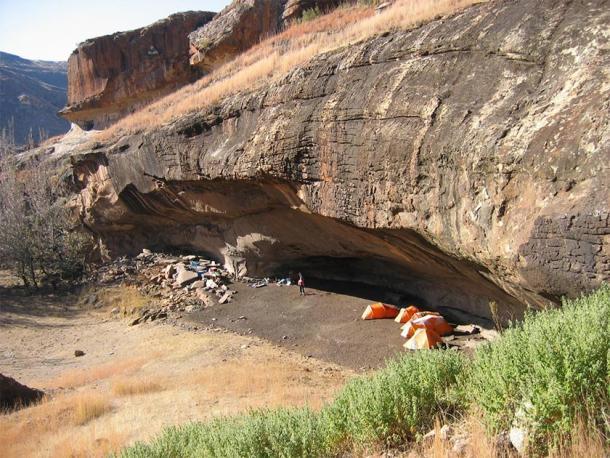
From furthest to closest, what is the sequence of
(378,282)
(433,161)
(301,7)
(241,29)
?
(241,29) → (301,7) → (378,282) → (433,161)

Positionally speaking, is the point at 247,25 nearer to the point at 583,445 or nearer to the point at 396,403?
the point at 396,403

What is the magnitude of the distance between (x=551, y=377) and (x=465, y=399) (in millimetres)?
1055

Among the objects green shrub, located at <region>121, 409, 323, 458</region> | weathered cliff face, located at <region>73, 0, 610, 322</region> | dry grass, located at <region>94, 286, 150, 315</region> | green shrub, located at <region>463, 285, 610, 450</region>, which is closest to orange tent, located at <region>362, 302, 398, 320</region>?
weathered cliff face, located at <region>73, 0, 610, 322</region>

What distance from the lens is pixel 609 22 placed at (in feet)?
19.9

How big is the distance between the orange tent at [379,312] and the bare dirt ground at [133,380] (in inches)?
79.3

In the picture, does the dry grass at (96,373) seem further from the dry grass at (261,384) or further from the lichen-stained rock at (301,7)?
the lichen-stained rock at (301,7)

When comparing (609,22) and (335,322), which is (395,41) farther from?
(335,322)

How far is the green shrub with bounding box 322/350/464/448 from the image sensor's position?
3.73m

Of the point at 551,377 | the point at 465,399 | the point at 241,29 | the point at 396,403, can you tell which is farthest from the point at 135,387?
the point at 241,29

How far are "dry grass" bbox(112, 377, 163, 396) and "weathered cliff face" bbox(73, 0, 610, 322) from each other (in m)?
4.73

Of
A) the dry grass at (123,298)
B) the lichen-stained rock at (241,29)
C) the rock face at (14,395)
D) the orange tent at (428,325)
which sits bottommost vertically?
the dry grass at (123,298)

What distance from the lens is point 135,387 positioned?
9.12m

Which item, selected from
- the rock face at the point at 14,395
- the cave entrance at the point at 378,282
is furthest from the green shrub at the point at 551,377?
the rock face at the point at 14,395

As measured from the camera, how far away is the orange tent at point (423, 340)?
31.4 ft
